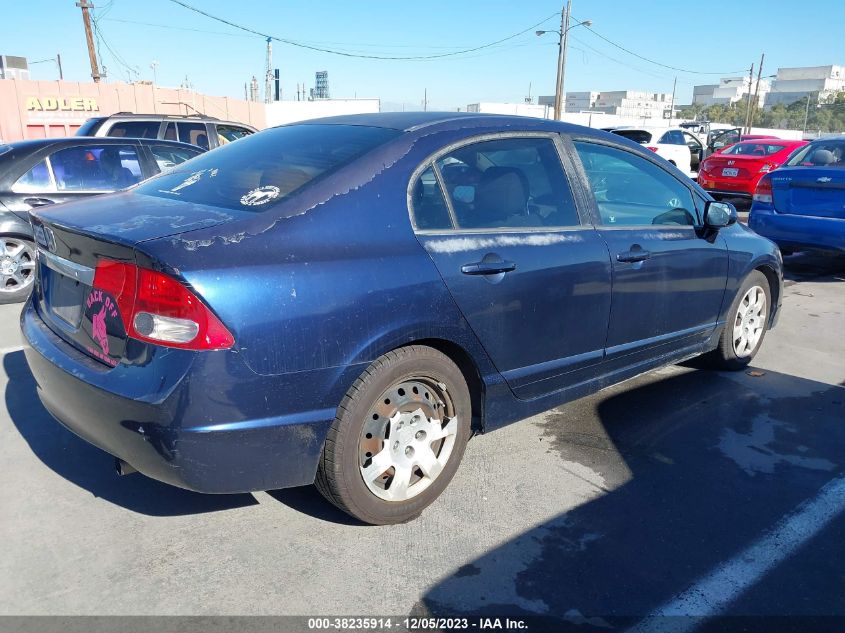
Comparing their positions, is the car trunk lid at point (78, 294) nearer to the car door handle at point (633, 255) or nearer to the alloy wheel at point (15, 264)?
the car door handle at point (633, 255)

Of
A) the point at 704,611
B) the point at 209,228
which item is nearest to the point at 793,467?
the point at 704,611

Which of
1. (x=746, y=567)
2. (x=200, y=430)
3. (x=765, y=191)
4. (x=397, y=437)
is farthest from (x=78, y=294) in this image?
(x=765, y=191)

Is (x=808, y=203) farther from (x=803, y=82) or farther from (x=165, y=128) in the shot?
(x=803, y=82)

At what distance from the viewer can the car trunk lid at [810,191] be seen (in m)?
7.48

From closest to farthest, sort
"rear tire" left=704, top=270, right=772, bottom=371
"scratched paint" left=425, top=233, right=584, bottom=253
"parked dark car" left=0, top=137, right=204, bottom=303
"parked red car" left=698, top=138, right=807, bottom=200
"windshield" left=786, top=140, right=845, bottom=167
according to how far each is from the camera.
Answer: "scratched paint" left=425, top=233, right=584, bottom=253 < "rear tire" left=704, top=270, right=772, bottom=371 < "parked dark car" left=0, top=137, right=204, bottom=303 < "windshield" left=786, top=140, right=845, bottom=167 < "parked red car" left=698, top=138, right=807, bottom=200

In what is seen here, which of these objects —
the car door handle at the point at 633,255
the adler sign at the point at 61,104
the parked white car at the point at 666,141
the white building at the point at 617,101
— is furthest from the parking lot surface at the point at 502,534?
the white building at the point at 617,101

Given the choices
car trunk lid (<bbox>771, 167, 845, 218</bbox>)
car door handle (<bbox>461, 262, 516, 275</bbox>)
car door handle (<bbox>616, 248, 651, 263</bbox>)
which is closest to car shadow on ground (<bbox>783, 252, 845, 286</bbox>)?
car trunk lid (<bbox>771, 167, 845, 218</bbox>)

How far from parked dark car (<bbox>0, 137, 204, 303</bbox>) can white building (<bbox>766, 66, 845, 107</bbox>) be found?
12113 cm

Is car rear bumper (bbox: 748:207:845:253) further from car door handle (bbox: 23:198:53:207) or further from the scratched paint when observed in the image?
car door handle (bbox: 23:198:53:207)

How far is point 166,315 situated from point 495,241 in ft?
4.85

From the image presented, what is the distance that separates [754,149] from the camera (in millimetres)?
15688

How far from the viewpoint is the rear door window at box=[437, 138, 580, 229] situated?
3.16 m

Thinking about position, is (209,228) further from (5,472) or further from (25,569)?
(5,472)

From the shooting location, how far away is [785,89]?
124562 mm
